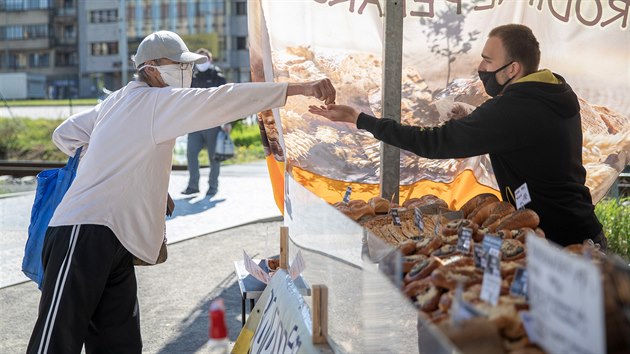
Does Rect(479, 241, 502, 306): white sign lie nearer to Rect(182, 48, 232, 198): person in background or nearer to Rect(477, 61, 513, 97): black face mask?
Rect(477, 61, 513, 97): black face mask

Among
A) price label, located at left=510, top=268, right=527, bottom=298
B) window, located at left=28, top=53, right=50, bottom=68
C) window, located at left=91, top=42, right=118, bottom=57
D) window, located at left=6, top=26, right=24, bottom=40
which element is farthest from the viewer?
window, located at left=28, top=53, right=50, bottom=68

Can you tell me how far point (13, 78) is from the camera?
56875mm

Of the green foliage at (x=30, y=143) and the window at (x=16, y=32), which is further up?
the window at (x=16, y=32)

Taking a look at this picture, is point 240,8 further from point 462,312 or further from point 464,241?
point 462,312

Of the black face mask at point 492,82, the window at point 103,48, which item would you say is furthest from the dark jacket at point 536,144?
the window at point 103,48

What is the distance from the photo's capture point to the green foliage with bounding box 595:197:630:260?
653 centimetres

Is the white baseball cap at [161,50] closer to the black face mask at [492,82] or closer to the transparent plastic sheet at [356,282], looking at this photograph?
the transparent plastic sheet at [356,282]

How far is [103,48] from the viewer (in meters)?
64.9

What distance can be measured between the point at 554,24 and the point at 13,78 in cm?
5708

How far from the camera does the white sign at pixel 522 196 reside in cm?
331

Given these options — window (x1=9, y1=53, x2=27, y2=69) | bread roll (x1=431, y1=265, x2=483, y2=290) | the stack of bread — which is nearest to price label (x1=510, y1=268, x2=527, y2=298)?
the stack of bread

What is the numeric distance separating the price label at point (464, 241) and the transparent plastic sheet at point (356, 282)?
0.27 meters

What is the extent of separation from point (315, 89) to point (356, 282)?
4.03 feet

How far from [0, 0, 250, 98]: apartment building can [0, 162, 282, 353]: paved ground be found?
162 ft
